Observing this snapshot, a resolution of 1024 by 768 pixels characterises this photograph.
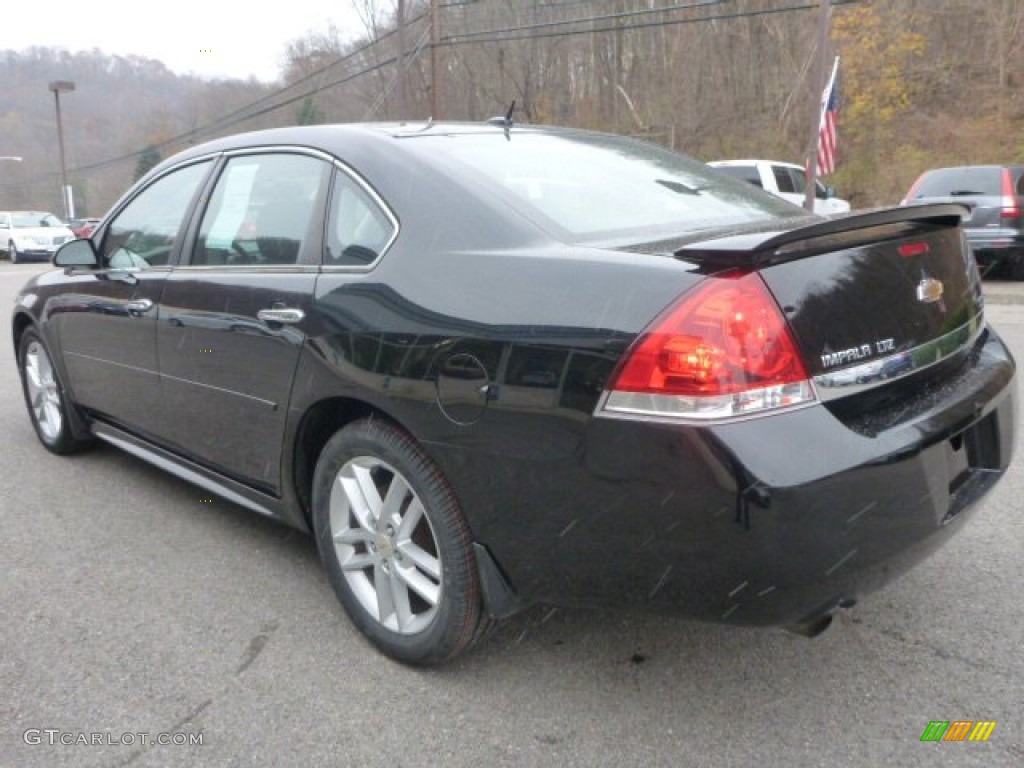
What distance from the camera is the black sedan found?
6.11 feet

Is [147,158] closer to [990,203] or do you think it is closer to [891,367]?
[990,203]

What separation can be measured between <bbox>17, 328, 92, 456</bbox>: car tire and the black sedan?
152cm

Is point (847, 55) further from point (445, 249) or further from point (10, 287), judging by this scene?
point (445, 249)

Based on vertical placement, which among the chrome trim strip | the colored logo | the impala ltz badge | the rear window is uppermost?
the rear window

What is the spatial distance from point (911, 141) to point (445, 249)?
86.0ft

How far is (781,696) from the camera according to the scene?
2.31 meters

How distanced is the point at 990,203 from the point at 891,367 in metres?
10.8

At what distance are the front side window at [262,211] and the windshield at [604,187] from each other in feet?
1.57

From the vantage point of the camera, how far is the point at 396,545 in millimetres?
2496

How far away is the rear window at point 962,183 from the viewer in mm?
11492

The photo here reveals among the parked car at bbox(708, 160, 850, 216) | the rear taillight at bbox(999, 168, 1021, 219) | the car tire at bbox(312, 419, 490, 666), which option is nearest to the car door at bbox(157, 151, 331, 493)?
the car tire at bbox(312, 419, 490, 666)

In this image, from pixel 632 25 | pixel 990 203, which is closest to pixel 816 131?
pixel 990 203

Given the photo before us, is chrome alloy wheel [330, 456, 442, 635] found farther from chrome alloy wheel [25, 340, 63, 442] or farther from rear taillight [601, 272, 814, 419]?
chrome alloy wheel [25, 340, 63, 442]

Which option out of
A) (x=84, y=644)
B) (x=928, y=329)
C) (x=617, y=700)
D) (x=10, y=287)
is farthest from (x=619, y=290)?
(x=10, y=287)
